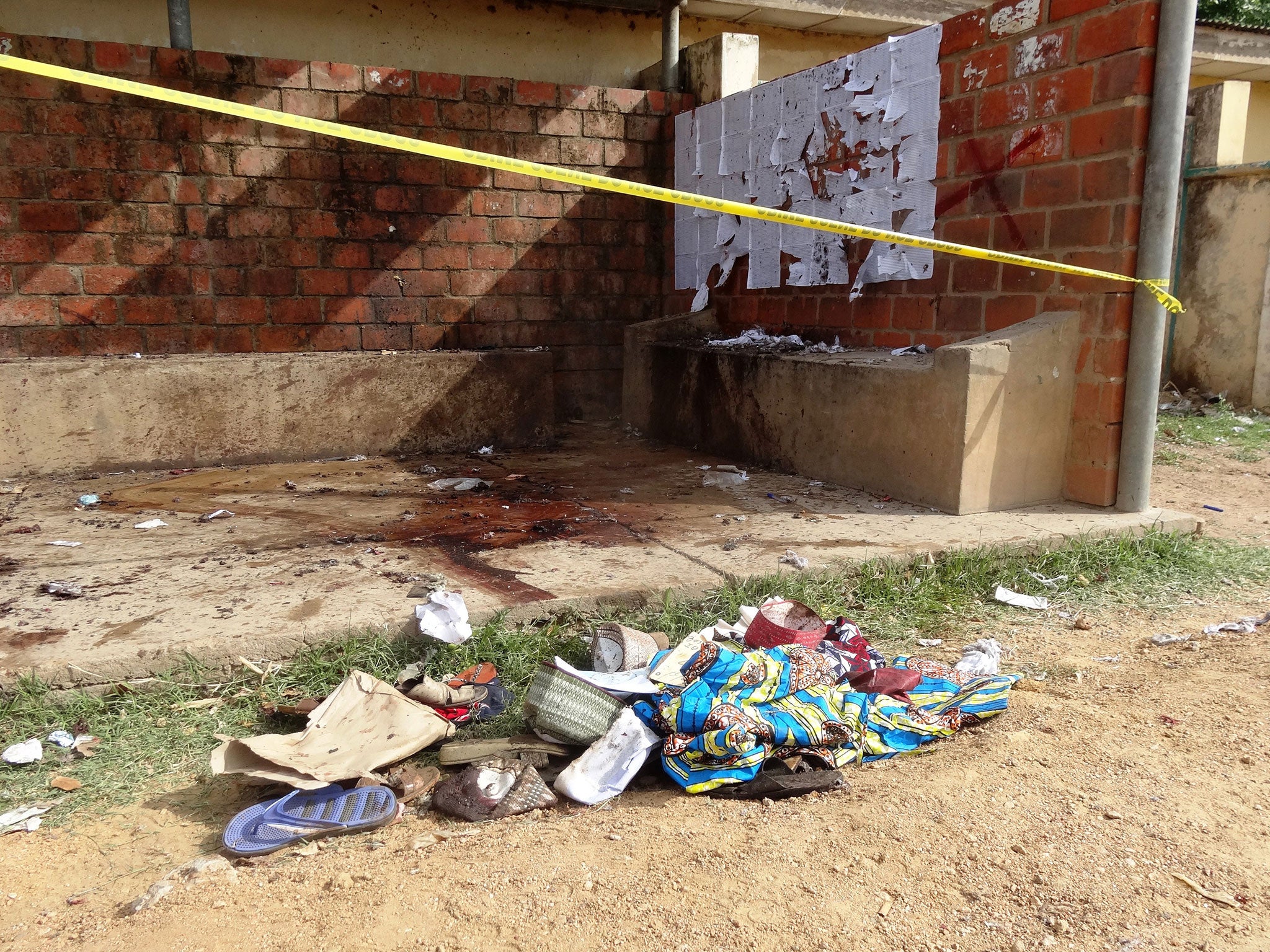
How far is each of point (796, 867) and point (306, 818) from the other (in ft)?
3.49

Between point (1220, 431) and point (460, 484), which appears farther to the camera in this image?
point (1220, 431)

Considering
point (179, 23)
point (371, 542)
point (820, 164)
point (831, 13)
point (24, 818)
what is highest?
point (831, 13)

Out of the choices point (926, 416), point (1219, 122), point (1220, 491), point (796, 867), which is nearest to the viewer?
point (796, 867)

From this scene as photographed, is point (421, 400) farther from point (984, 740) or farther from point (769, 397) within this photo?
point (984, 740)

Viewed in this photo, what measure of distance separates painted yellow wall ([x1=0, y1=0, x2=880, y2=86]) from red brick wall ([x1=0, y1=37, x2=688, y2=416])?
146 centimetres

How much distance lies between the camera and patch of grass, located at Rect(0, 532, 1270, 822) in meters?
2.29

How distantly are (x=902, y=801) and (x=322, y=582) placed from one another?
1.98m

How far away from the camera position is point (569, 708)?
2348 mm

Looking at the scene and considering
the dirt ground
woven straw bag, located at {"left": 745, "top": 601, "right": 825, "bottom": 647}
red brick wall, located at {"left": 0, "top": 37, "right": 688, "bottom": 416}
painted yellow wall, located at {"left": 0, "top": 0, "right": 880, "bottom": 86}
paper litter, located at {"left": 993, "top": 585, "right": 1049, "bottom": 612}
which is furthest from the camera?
painted yellow wall, located at {"left": 0, "top": 0, "right": 880, "bottom": 86}

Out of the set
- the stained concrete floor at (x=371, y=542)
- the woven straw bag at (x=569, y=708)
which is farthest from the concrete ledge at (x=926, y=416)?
the woven straw bag at (x=569, y=708)

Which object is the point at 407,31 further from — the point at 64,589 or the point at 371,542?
the point at 64,589

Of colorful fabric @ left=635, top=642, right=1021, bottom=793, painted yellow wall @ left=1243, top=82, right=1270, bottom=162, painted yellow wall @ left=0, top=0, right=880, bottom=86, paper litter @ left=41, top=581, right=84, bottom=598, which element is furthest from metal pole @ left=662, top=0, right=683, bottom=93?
painted yellow wall @ left=1243, top=82, right=1270, bottom=162

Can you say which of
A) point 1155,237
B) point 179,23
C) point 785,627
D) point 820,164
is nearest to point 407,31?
point 179,23

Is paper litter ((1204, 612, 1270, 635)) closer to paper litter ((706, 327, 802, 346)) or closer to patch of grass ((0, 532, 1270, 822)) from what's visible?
patch of grass ((0, 532, 1270, 822))
